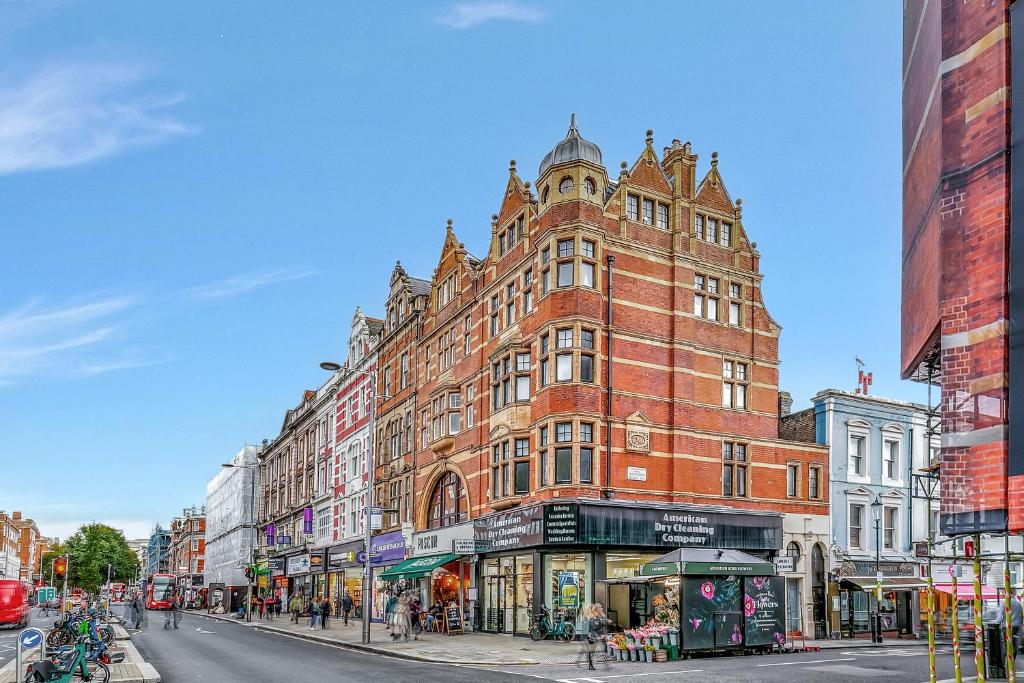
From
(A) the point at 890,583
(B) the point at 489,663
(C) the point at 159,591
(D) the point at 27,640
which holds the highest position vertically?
(D) the point at 27,640

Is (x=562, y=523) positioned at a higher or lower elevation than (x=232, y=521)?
higher

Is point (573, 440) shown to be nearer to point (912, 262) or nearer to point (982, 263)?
point (912, 262)

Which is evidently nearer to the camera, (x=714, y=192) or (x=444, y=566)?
(x=714, y=192)

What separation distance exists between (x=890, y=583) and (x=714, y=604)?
15.6 meters

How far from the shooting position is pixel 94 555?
5822 inches

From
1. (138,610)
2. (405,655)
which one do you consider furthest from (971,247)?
(138,610)

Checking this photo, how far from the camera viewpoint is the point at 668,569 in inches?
1035

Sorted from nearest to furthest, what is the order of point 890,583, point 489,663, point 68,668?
point 68,668 → point 489,663 → point 890,583

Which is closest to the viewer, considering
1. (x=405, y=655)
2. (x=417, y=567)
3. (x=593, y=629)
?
(x=593, y=629)

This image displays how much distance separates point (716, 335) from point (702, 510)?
695cm

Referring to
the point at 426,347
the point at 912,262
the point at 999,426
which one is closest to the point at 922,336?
the point at 912,262

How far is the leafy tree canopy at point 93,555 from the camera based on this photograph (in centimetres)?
14538

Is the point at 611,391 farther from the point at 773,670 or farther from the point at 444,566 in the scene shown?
the point at 773,670

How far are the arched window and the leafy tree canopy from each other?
11102cm
